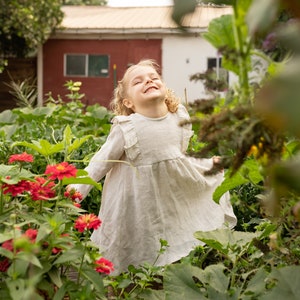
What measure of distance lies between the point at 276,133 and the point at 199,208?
7.00 ft

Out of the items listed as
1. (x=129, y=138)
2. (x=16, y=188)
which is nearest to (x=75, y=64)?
(x=129, y=138)

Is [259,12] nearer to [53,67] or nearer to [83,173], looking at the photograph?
[83,173]

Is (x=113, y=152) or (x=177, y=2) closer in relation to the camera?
(x=177, y=2)

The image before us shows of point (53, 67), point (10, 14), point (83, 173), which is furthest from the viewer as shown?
point (53, 67)

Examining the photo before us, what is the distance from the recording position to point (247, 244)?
2.35 metres

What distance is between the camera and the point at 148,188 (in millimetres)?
3137

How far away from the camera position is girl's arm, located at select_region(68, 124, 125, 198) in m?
3.04

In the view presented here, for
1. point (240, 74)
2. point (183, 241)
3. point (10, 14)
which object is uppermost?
point (10, 14)

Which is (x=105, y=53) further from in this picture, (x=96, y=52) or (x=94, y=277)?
(x=94, y=277)

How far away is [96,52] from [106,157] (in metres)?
16.0

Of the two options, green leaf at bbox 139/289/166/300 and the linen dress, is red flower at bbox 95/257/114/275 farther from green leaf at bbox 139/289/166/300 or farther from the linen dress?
the linen dress

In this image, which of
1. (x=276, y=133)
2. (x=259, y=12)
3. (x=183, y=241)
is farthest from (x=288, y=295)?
(x=183, y=241)

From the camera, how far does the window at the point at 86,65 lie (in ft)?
61.8

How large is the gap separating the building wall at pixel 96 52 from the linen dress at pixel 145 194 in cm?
1502
